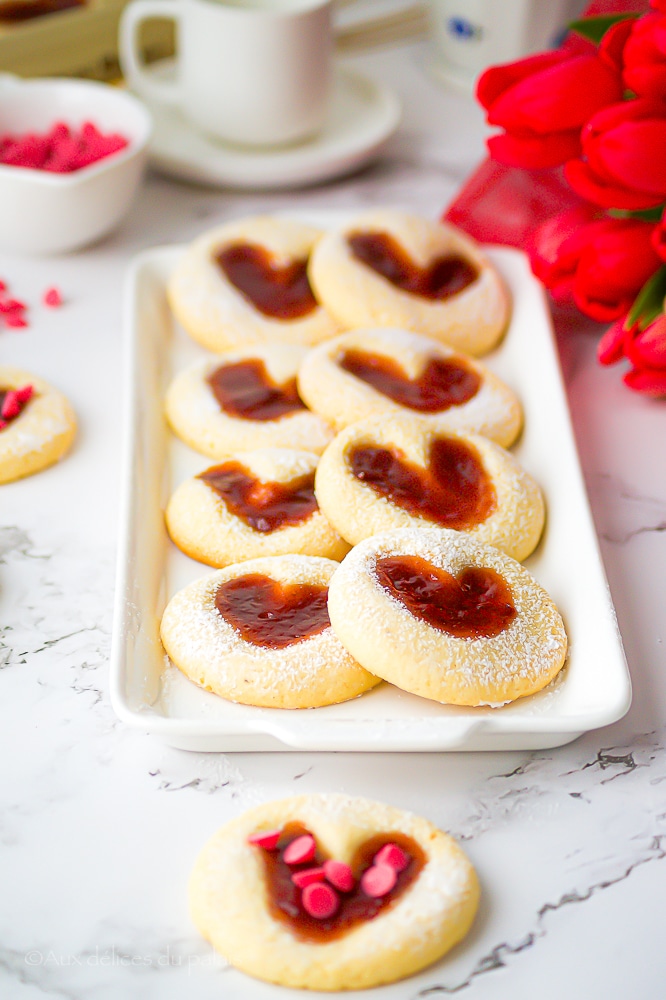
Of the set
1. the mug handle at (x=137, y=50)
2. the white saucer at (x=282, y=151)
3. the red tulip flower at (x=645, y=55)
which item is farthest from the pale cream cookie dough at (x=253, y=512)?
the mug handle at (x=137, y=50)

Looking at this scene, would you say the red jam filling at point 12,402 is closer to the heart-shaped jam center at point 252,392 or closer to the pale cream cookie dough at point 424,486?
the heart-shaped jam center at point 252,392

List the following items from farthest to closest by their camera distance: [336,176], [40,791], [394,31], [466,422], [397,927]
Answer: [394,31]
[336,176]
[466,422]
[40,791]
[397,927]

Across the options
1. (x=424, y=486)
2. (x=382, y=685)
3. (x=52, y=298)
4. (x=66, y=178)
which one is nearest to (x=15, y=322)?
(x=52, y=298)

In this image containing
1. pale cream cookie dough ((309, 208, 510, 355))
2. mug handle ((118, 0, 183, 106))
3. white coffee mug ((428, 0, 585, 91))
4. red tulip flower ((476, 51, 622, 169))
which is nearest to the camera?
red tulip flower ((476, 51, 622, 169))

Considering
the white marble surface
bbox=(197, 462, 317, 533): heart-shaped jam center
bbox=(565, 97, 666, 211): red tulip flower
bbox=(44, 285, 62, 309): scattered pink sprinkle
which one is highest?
bbox=(565, 97, 666, 211): red tulip flower

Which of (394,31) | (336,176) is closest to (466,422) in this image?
(336,176)

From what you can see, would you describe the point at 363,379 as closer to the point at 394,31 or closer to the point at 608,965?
the point at 608,965

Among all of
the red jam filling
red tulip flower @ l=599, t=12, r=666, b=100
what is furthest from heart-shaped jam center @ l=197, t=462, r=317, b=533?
red tulip flower @ l=599, t=12, r=666, b=100

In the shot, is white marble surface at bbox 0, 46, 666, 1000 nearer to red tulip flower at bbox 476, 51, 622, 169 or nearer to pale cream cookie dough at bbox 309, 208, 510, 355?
pale cream cookie dough at bbox 309, 208, 510, 355
